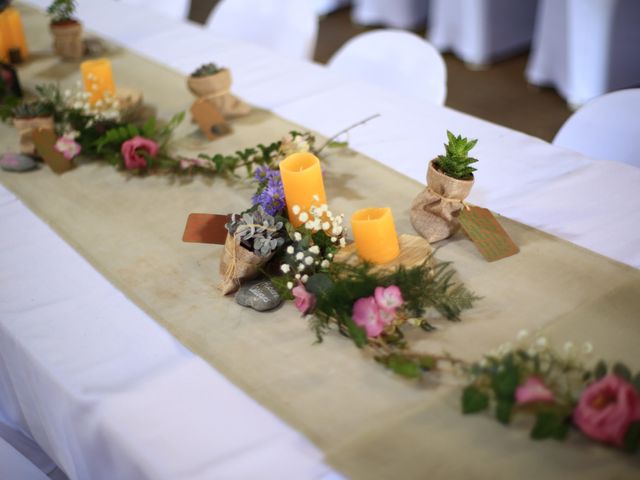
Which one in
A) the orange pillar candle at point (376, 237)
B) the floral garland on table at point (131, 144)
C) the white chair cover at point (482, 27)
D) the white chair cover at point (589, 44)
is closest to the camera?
the orange pillar candle at point (376, 237)

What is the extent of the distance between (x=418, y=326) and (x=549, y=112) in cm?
260

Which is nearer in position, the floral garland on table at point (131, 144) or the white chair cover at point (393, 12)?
the floral garland on table at point (131, 144)

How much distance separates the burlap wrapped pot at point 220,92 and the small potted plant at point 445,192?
29.4 inches

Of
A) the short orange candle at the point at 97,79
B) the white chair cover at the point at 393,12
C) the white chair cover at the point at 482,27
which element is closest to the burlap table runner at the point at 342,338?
the short orange candle at the point at 97,79

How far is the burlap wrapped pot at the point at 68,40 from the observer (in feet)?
8.00

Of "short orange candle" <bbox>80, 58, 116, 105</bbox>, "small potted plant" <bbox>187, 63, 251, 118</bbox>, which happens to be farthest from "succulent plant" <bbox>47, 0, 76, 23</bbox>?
"small potted plant" <bbox>187, 63, 251, 118</bbox>

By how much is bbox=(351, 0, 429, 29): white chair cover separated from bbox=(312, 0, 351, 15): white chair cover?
28 centimetres

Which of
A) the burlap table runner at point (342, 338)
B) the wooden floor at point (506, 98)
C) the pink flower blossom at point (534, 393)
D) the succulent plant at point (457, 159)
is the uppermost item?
the succulent plant at point (457, 159)

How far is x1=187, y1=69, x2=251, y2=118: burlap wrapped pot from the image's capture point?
1.91 meters

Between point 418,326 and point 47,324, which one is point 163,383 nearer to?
point 47,324

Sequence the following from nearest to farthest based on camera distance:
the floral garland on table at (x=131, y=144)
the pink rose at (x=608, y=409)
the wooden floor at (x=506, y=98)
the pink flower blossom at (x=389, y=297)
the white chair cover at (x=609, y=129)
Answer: the pink rose at (x=608, y=409) → the pink flower blossom at (x=389, y=297) → the floral garland on table at (x=131, y=144) → the white chair cover at (x=609, y=129) → the wooden floor at (x=506, y=98)

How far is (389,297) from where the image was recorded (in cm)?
111

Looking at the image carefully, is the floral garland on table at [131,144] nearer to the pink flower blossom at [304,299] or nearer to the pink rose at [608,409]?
the pink flower blossom at [304,299]

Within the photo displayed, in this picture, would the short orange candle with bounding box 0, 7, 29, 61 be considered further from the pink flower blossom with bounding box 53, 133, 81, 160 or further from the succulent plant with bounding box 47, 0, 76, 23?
the pink flower blossom with bounding box 53, 133, 81, 160
